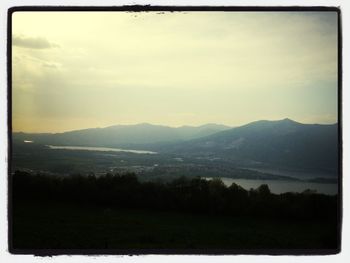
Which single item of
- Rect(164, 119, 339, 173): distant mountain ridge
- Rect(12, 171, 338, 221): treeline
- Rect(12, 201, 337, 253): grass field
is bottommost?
Rect(12, 201, 337, 253): grass field

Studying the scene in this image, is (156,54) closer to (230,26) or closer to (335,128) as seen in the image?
(230,26)

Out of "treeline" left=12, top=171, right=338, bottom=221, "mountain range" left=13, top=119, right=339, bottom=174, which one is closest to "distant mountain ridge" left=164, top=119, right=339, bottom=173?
"mountain range" left=13, top=119, right=339, bottom=174

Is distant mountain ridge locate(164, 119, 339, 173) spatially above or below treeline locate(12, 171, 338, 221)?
above

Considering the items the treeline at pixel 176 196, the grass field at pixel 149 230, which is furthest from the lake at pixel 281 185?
the grass field at pixel 149 230

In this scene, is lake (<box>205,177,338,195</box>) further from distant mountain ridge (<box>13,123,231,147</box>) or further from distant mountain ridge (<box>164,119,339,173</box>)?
distant mountain ridge (<box>13,123,231,147</box>)

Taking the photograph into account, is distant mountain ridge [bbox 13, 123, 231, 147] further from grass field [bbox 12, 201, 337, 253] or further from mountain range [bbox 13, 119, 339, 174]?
grass field [bbox 12, 201, 337, 253]

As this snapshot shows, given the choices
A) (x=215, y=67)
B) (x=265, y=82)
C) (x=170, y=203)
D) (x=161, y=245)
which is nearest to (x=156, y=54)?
(x=215, y=67)

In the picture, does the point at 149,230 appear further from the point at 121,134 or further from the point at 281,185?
the point at 281,185
